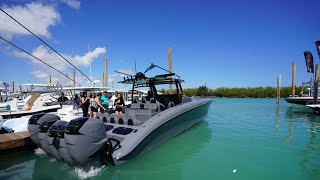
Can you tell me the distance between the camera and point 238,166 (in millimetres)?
4992

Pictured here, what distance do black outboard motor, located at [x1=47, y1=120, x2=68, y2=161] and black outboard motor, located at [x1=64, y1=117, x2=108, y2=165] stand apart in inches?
13.4

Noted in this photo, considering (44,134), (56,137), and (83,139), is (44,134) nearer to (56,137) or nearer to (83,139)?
(56,137)

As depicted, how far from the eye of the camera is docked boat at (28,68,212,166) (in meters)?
4.19

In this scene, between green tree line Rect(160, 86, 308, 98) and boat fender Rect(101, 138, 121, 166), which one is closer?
boat fender Rect(101, 138, 121, 166)

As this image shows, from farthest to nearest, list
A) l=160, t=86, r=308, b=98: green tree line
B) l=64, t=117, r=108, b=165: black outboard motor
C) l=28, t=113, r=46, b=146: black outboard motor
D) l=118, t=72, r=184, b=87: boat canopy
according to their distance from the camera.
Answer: l=160, t=86, r=308, b=98: green tree line < l=118, t=72, r=184, b=87: boat canopy < l=28, t=113, r=46, b=146: black outboard motor < l=64, t=117, r=108, b=165: black outboard motor

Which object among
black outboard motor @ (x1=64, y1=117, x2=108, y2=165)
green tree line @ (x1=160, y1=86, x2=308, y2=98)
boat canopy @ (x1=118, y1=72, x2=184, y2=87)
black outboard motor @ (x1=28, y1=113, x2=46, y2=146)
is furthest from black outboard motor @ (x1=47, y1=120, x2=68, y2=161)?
green tree line @ (x1=160, y1=86, x2=308, y2=98)

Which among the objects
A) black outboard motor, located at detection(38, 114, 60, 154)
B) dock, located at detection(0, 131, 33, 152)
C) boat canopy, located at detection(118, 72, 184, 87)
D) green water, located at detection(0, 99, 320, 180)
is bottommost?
green water, located at detection(0, 99, 320, 180)

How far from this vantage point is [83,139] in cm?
413

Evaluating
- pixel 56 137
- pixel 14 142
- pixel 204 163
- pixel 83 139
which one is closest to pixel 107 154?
pixel 83 139

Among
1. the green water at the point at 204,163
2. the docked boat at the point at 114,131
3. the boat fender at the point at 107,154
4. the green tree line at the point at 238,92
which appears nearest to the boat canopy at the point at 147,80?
the docked boat at the point at 114,131

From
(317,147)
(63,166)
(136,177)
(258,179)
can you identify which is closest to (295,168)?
(258,179)

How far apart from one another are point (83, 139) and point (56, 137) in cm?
80

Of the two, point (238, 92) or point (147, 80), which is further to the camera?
point (238, 92)

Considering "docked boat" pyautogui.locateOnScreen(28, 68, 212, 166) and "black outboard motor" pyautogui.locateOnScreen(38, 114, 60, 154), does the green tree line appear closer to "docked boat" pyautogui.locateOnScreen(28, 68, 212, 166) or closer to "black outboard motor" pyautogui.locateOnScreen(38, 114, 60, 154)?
"docked boat" pyautogui.locateOnScreen(28, 68, 212, 166)
